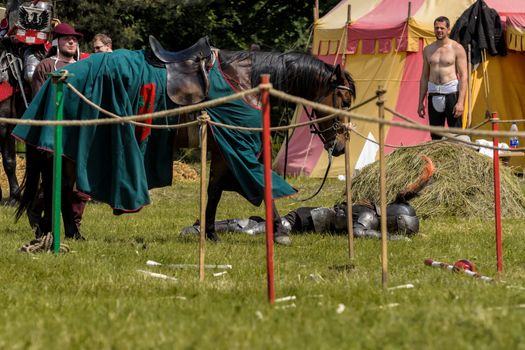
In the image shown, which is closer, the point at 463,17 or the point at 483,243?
the point at 483,243

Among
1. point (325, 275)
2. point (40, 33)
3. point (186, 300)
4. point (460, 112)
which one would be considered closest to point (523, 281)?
point (325, 275)

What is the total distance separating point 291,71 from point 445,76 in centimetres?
409

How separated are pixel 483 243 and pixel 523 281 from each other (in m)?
2.28

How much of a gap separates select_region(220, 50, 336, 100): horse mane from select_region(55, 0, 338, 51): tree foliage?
43.9 ft

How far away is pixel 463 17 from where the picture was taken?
15.5m

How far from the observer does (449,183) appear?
38.0 ft

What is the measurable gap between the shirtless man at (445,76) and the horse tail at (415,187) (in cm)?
180

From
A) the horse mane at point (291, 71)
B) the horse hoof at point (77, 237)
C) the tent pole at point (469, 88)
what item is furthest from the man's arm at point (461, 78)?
the horse hoof at point (77, 237)

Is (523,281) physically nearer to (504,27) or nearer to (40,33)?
A: (40,33)

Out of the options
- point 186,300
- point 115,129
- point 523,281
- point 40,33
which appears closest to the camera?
point 186,300

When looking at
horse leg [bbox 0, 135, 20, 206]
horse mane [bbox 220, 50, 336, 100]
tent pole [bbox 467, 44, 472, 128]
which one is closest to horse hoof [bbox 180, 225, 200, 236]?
horse mane [bbox 220, 50, 336, 100]

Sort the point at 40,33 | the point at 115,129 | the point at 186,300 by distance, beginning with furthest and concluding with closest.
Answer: the point at 40,33 < the point at 115,129 < the point at 186,300

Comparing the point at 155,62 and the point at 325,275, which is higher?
the point at 155,62

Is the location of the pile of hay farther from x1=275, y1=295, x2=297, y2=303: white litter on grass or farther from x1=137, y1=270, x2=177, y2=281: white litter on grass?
x1=275, y1=295, x2=297, y2=303: white litter on grass
